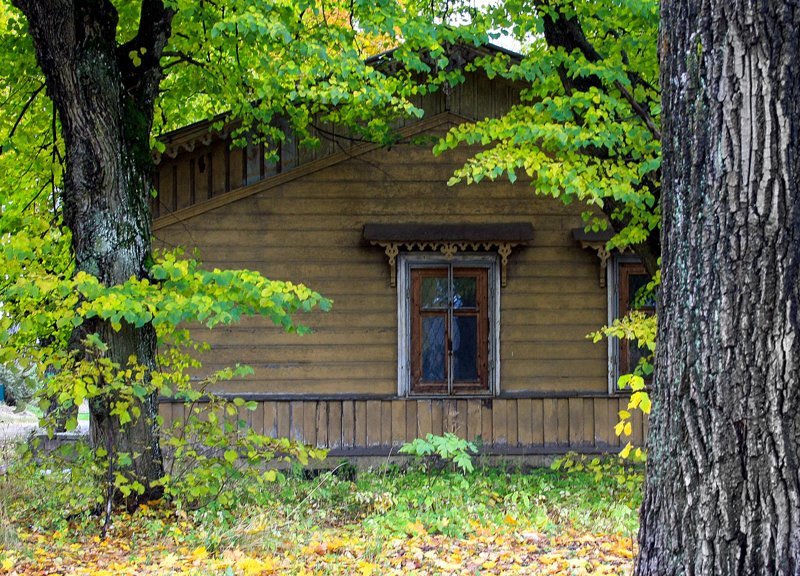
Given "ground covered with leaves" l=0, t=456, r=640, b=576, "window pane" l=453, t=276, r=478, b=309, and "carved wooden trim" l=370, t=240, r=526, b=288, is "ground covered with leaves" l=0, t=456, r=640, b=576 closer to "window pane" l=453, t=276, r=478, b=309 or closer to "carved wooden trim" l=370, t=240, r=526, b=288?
"window pane" l=453, t=276, r=478, b=309

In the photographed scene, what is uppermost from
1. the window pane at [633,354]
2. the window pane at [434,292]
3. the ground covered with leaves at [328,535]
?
the window pane at [434,292]

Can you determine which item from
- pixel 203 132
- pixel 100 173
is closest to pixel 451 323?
pixel 203 132

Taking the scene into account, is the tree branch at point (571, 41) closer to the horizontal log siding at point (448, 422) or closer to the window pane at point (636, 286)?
the window pane at point (636, 286)

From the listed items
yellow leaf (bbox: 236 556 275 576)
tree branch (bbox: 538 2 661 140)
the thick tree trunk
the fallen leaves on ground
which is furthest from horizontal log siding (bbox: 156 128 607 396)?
the thick tree trunk

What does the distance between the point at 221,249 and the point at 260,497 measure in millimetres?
4046

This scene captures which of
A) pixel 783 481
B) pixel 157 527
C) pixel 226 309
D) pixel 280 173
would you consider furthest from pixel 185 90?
pixel 783 481

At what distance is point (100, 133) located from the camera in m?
7.41

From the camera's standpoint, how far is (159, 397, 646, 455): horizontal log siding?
34.9 feet

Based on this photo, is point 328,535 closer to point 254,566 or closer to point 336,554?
point 336,554

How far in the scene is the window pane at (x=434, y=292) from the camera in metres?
10.9

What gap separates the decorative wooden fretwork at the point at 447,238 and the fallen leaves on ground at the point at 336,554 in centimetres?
450

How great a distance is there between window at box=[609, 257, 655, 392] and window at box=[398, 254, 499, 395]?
142 centimetres

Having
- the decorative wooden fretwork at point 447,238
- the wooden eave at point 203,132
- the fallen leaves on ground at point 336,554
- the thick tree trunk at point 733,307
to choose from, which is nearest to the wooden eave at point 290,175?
the wooden eave at point 203,132

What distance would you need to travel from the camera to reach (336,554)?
570cm
